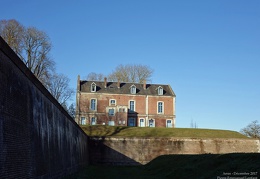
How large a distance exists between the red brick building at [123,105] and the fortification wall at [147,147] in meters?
14.3

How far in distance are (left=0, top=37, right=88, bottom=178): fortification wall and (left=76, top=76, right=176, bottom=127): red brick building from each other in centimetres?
3583

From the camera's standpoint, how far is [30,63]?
4016cm

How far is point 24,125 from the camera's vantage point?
7.79 m

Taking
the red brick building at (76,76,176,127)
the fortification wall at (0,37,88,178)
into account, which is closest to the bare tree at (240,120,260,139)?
the red brick building at (76,76,176,127)

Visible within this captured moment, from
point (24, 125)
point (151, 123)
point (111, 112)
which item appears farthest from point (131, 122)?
point (24, 125)

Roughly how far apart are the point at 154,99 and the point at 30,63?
786 inches

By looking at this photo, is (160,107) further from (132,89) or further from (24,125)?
(24,125)

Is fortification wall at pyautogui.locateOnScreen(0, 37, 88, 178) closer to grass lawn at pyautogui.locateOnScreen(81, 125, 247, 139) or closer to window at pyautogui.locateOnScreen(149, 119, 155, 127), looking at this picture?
grass lawn at pyautogui.locateOnScreen(81, 125, 247, 139)

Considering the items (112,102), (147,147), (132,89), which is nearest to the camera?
(147,147)

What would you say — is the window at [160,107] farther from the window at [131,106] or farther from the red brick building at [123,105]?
the window at [131,106]

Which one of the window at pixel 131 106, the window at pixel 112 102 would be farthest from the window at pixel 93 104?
the window at pixel 131 106

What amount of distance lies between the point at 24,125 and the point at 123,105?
133 ft

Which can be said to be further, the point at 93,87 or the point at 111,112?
the point at 93,87

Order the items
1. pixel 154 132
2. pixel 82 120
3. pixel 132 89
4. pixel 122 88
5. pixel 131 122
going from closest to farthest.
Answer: pixel 154 132 < pixel 82 120 < pixel 131 122 < pixel 132 89 < pixel 122 88
